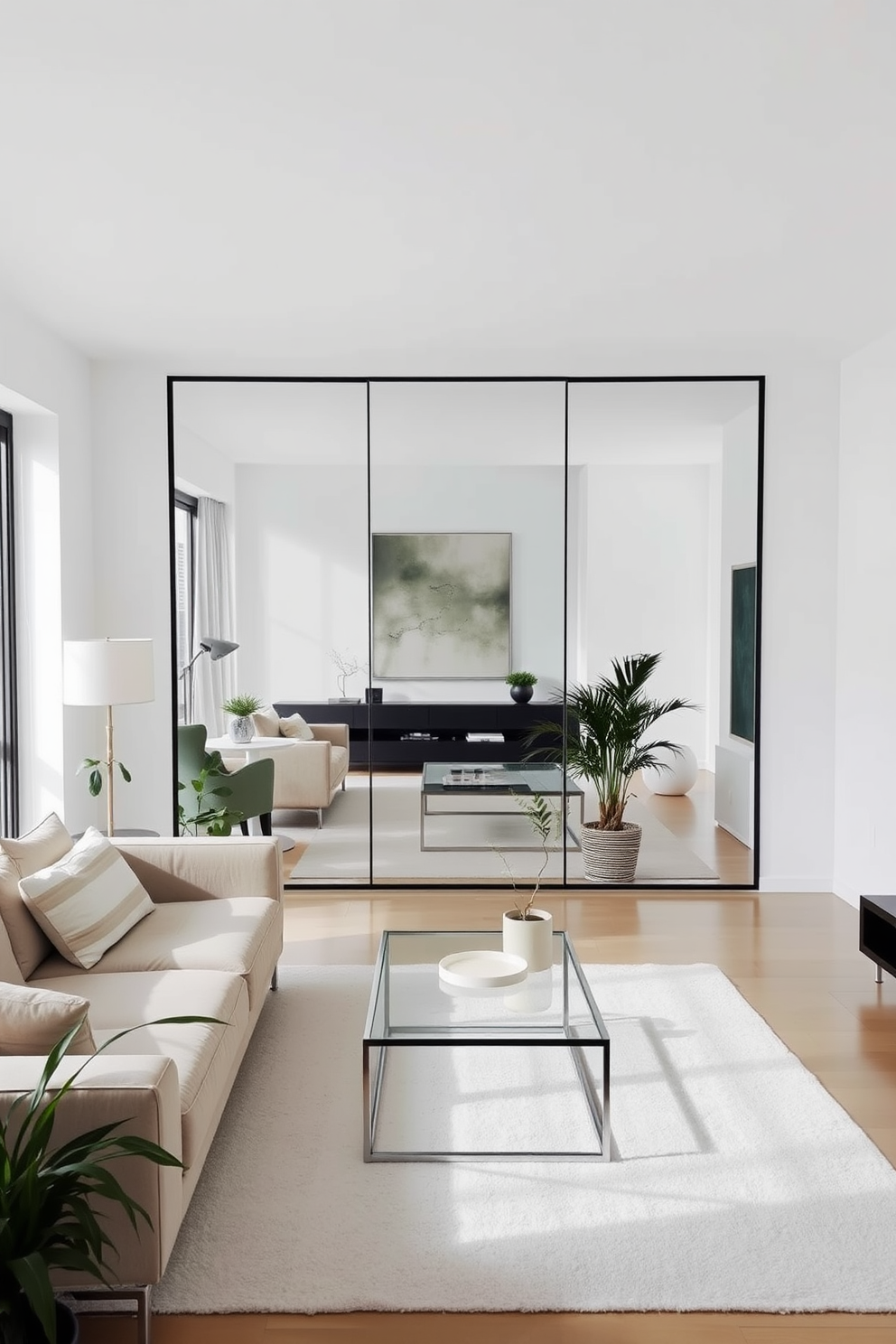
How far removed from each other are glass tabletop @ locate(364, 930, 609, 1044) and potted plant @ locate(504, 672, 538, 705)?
1.95 metres

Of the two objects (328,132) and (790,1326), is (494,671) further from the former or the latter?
(790,1326)

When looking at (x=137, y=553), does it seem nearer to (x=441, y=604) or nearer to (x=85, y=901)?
(x=441, y=604)

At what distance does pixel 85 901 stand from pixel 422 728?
96.4 inches

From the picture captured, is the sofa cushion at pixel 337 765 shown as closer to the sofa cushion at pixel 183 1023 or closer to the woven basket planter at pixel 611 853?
the woven basket planter at pixel 611 853

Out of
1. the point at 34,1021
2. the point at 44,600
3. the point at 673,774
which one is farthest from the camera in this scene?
the point at 673,774

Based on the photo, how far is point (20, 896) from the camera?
9.94 feet

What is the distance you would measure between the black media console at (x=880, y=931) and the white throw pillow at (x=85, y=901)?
2705 millimetres

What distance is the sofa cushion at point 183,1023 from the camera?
7.79 ft

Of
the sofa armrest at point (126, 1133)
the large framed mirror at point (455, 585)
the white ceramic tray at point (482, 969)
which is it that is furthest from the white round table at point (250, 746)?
the sofa armrest at point (126, 1133)

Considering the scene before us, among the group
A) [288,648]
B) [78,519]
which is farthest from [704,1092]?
[78,519]

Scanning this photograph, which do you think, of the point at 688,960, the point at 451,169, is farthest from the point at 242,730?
the point at 451,169

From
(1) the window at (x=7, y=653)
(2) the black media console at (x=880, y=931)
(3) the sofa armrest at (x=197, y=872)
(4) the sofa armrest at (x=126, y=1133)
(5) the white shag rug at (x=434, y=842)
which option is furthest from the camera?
(5) the white shag rug at (x=434, y=842)

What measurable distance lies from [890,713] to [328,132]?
3.45 metres

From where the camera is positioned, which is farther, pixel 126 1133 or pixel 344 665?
pixel 344 665
